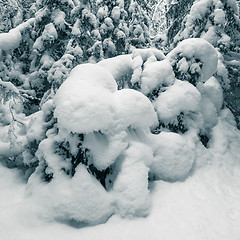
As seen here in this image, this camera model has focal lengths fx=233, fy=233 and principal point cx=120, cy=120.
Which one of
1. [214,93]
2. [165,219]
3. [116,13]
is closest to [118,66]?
[214,93]

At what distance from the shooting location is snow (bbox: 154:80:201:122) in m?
5.98

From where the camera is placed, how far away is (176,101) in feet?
19.6

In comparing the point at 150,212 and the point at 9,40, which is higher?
the point at 9,40

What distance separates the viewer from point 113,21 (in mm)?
10391

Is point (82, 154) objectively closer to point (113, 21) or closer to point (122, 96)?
point (122, 96)

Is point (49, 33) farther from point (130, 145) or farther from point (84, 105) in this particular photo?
point (130, 145)

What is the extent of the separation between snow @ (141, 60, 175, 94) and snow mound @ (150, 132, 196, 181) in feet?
4.57

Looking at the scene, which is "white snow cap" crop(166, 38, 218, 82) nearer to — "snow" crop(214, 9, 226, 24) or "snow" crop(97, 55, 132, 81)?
"snow" crop(97, 55, 132, 81)

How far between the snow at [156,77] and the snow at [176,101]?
231mm

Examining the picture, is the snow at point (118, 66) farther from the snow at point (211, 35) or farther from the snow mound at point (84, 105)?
the snow at point (211, 35)

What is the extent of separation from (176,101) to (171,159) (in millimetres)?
1547

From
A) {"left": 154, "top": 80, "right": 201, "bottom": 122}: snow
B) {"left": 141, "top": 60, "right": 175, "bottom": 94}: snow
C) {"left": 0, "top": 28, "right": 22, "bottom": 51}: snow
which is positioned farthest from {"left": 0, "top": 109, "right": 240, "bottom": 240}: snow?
{"left": 0, "top": 28, "right": 22, "bottom": 51}: snow

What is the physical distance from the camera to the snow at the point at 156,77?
243 inches

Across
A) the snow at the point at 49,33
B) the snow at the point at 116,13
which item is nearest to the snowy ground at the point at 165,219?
the snow at the point at 49,33
